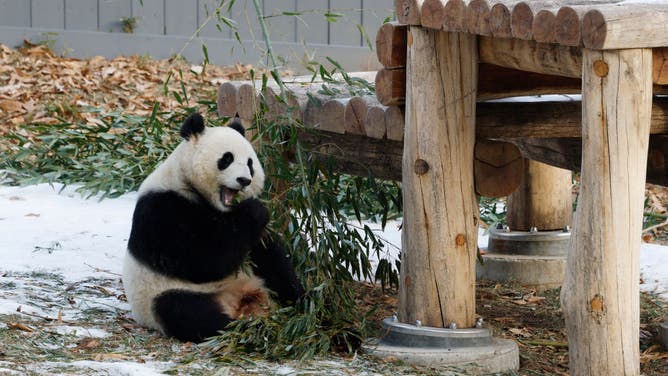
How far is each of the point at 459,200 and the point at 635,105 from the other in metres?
0.92

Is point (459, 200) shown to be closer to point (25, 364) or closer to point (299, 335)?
point (299, 335)

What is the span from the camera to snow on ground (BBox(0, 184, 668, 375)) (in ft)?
13.3

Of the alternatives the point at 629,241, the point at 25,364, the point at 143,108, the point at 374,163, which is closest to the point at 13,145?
the point at 143,108

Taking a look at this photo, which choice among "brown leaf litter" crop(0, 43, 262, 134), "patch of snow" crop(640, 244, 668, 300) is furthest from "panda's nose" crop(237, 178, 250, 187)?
"brown leaf litter" crop(0, 43, 262, 134)

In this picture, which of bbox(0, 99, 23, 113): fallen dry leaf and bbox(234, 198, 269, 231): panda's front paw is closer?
bbox(234, 198, 269, 231): panda's front paw

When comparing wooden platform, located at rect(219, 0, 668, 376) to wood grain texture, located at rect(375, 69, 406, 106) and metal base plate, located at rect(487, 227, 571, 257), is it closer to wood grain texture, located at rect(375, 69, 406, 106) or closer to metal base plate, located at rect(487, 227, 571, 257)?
wood grain texture, located at rect(375, 69, 406, 106)

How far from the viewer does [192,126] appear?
3.78 metres

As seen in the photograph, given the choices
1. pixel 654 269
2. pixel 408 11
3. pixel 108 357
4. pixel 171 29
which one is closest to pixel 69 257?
pixel 108 357

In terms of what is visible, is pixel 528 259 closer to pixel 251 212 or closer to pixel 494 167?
pixel 494 167

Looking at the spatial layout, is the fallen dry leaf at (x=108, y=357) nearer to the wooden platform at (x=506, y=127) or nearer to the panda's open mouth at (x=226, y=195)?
the panda's open mouth at (x=226, y=195)

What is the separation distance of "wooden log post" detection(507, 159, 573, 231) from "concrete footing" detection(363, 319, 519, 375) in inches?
72.2

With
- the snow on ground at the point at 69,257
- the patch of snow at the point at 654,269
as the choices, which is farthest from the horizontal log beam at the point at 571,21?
the patch of snow at the point at 654,269

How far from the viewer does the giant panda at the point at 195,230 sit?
3.73 m

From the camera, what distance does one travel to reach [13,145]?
7273mm
